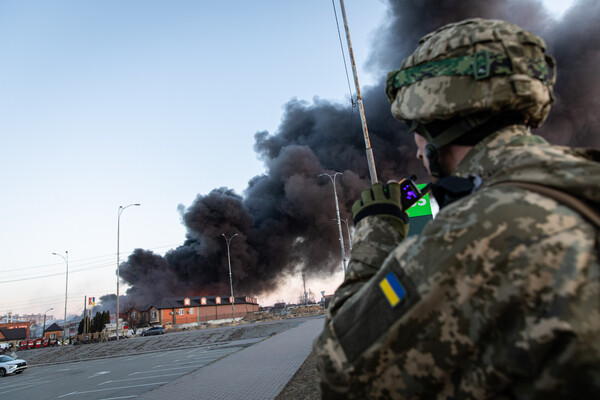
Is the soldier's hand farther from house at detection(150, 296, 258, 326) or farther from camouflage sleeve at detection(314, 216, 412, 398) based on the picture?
house at detection(150, 296, 258, 326)

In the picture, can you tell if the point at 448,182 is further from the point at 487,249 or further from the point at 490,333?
the point at 490,333

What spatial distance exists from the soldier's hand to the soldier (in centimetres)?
9

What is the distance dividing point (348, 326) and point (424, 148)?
67 cm

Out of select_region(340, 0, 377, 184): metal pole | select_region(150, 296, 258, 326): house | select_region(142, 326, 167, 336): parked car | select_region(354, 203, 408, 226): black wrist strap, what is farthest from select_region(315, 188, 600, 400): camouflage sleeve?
select_region(150, 296, 258, 326): house

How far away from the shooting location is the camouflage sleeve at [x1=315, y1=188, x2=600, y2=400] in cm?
71

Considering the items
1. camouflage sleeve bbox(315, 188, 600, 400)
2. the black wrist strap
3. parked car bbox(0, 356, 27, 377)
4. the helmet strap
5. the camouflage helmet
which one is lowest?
parked car bbox(0, 356, 27, 377)

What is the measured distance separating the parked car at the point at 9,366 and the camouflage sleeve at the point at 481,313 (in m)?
22.9

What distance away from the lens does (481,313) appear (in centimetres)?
78

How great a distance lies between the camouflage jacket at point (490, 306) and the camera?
714 mm

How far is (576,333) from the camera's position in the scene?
69 centimetres

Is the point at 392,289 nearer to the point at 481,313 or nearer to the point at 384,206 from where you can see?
the point at 481,313

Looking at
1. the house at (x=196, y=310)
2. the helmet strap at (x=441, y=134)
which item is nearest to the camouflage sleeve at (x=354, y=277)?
the helmet strap at (x=441, y=134)

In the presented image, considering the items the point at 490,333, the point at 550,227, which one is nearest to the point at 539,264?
the point at 550,227

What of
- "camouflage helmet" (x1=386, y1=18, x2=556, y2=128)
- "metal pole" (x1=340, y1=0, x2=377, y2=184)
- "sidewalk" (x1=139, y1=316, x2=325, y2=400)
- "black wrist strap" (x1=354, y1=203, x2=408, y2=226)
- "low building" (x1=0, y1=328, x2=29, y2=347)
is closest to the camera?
"camouflage helmet" (x1=386, y1=18, x2=556, y2=128)
